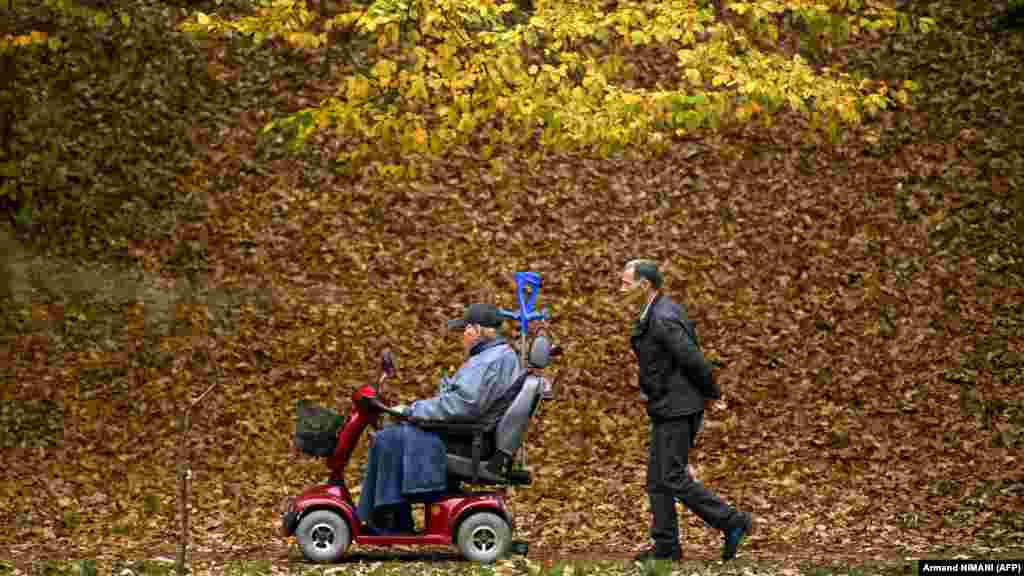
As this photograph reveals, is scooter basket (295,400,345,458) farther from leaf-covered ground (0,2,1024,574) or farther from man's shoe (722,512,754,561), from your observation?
man's shoe (722,512,754,561)

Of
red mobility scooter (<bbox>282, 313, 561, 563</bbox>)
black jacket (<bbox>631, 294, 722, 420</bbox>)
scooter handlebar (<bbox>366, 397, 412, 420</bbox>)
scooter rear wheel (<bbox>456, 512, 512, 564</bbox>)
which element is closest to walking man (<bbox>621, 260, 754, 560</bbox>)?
black jacket (<bbox>631, 294, 722, 420</bbox>)

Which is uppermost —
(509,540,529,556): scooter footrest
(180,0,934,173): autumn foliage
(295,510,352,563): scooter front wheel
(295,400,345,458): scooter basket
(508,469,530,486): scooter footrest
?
(180,0,934,173): autumn foliage

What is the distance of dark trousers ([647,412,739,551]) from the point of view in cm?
838

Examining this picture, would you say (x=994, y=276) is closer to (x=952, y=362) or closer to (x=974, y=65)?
(x=952, y=362)

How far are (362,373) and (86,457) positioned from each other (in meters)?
2.75

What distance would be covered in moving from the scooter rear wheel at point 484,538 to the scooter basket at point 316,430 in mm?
932

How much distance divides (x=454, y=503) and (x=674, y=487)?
1.31 metres

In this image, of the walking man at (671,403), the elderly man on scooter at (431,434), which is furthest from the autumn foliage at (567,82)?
the elderly man on scooter at (431,434)

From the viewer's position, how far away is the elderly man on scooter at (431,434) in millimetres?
8219

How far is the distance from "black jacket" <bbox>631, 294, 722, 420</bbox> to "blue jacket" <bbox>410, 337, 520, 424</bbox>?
0.80 meters

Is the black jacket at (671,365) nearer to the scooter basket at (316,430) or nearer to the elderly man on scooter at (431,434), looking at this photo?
the elderly man on scooter at (431,434)

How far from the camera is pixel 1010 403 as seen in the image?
42.3 ft

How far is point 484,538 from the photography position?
27.7 feet

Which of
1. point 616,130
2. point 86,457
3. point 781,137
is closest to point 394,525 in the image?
point 616,130
